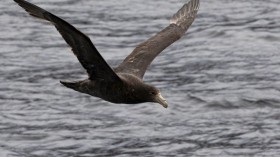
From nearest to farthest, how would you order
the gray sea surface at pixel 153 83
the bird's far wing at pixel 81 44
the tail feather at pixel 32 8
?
the bird's far wing at pixel 81 44 → the tail feather at pixel 32 8 → the gray sea surface at pixel 153 83

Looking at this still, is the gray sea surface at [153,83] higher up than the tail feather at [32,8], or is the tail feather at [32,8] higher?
the tail feather at [32,8]

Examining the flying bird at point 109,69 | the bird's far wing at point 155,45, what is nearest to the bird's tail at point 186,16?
the bird's far wing at point 155,45

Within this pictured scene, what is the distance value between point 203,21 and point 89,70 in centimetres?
1060

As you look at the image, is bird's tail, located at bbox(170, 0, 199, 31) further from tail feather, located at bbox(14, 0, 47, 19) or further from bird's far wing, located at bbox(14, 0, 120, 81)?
tail feather, located at bbox(14, 0, 47, 19)

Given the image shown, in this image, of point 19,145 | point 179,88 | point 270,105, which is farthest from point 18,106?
point 270,105

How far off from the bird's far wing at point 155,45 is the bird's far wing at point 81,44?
3.26 ft

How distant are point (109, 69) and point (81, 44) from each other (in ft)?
1.97

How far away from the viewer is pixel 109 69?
12.9 meters

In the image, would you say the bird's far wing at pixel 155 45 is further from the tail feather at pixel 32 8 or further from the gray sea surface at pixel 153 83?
the gray sea surface at pixel 153 83

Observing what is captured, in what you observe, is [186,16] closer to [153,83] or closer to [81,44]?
[81,44]

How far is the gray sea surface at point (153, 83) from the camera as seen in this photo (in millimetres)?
17750

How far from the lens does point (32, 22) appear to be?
23422 mm

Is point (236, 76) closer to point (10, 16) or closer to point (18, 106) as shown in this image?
point (18, 106)

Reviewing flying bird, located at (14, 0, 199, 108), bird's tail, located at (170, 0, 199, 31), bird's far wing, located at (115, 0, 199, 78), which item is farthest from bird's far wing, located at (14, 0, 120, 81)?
bird's tail, located at (170, 0, 199, 31)
